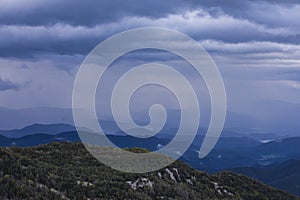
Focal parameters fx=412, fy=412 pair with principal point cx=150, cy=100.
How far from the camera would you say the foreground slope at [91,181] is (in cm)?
4559

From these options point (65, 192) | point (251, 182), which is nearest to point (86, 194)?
point (65, 192)

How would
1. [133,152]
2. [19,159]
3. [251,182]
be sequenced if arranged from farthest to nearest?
[251,182] < [133,152] < [19,159]

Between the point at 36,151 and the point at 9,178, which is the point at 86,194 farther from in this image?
the point at 36,151

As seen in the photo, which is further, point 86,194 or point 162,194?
point 162,194

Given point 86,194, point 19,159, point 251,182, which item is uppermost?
point 19,159

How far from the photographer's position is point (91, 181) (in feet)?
175

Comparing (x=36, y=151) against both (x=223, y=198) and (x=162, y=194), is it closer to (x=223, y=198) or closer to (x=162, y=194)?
(x=162, y=194)

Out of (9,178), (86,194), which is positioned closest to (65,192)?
(86,194)

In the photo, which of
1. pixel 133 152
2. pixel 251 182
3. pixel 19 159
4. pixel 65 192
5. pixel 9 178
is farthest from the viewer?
pixel 251 182

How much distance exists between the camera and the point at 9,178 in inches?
1726

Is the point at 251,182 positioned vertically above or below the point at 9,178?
below

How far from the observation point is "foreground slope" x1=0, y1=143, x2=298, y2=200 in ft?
150

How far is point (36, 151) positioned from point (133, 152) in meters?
18.6

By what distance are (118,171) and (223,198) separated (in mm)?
18175
